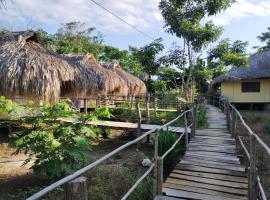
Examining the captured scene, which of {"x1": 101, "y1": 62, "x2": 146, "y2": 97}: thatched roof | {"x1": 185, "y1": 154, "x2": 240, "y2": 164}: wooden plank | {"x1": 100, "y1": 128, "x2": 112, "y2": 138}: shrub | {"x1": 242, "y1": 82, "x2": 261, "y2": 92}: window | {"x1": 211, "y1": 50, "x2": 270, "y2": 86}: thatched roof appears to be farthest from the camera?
{"x1": 242, "y1": 82, "x2": 261, "y2": 92}: window

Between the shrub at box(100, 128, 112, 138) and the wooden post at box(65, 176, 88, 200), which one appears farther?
the shrub at box(100, 128, 112, 138)

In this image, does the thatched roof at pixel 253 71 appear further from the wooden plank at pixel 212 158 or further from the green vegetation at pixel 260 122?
the wooden plank at pixel 212 158

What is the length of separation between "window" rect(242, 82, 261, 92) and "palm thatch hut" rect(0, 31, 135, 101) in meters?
12.0

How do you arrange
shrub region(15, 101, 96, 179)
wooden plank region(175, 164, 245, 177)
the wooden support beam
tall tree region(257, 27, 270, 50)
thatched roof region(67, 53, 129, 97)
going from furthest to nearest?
1. tall tree region(257, 27, 270, 50)
2. thatched roof region(67, 53, 129, 97)
3. shrub region(15, 101, 96, 179)
4. wooden plank region(175, 164, 245, 177)
5. the wooden support beam

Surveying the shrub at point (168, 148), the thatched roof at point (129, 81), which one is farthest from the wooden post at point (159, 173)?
the thatched roof at point (129, 81)

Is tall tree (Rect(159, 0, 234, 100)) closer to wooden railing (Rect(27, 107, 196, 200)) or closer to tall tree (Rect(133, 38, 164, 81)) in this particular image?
tall tree (Rect(133, 38, 164, 81))

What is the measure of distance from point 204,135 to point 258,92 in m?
13.0

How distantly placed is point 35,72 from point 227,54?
776 cm

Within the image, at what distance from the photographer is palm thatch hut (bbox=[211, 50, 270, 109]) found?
65.8ft

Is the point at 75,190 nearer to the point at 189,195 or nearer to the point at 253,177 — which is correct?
the point at 253,177

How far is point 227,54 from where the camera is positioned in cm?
1340

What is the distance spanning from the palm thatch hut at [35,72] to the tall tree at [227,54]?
5.27 m

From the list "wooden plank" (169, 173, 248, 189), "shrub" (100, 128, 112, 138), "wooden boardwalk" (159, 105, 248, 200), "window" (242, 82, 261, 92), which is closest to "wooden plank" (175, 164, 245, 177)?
"wooden boardwalk" (159, 105, 248, 200)

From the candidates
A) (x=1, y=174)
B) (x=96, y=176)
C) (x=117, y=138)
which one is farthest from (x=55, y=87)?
(x=96, y=176)
